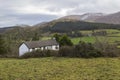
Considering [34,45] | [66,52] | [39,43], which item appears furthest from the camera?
[39,43]

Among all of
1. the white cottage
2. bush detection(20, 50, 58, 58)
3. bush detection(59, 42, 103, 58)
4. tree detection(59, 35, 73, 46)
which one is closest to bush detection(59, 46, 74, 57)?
bush detection(59, 42, 103, 58)

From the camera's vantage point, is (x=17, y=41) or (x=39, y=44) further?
(x=17, y=41)

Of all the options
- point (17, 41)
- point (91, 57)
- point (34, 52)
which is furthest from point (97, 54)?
point (17, 41)

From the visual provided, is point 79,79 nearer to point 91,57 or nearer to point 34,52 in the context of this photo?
point 91,57

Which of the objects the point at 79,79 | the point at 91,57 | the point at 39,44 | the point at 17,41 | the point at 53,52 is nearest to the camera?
the point at 79,79

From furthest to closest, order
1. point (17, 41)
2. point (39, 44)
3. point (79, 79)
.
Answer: point (17, 41)
point (39, 44)
point (79, 79)

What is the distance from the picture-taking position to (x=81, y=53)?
3475cm

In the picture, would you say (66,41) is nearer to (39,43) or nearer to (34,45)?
(34,45)

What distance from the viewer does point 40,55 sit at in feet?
121

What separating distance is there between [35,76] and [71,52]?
1646 centimetres

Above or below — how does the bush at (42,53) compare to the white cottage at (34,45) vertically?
below

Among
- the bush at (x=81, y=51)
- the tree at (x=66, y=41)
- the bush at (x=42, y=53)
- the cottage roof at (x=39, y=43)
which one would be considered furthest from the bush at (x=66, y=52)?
the cottage roof at (x=39, y=43)

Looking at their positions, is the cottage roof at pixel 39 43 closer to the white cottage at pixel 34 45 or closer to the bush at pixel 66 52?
the white cottage at pixel 34 45

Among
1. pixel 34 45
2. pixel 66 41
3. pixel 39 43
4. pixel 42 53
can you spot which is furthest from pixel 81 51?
pixel 39 43
